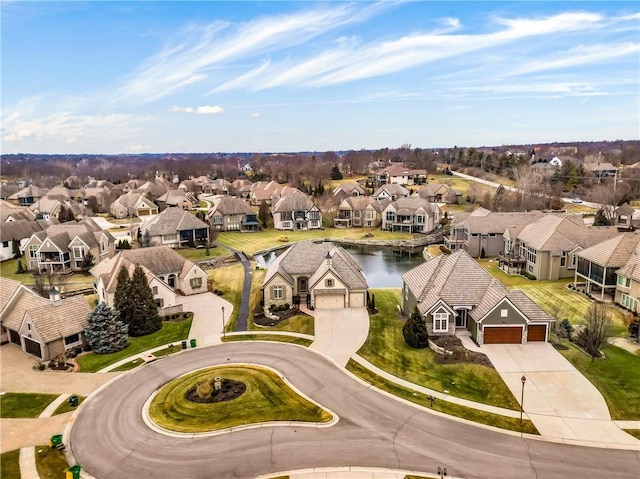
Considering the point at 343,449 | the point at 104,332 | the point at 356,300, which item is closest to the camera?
the point at 343,449

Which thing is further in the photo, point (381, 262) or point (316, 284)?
point (381, 262)

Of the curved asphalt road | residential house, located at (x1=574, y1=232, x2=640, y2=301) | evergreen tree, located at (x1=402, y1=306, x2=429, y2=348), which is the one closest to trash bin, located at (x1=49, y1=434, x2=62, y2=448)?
the curved asphalt road

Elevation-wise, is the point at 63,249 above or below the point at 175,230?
below

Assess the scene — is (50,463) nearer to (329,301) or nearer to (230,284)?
(329,301)

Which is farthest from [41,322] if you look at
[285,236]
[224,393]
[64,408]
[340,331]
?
[285,236]

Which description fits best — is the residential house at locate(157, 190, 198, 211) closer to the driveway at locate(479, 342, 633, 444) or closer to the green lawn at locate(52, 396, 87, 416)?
the green lawn at locate(52, 396, 87, 416)

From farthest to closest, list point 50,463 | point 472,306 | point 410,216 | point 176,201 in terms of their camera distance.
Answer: point 176,201 → point 410,216 → point 472,306 → point 50,463

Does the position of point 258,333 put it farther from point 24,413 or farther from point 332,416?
point 24,413
